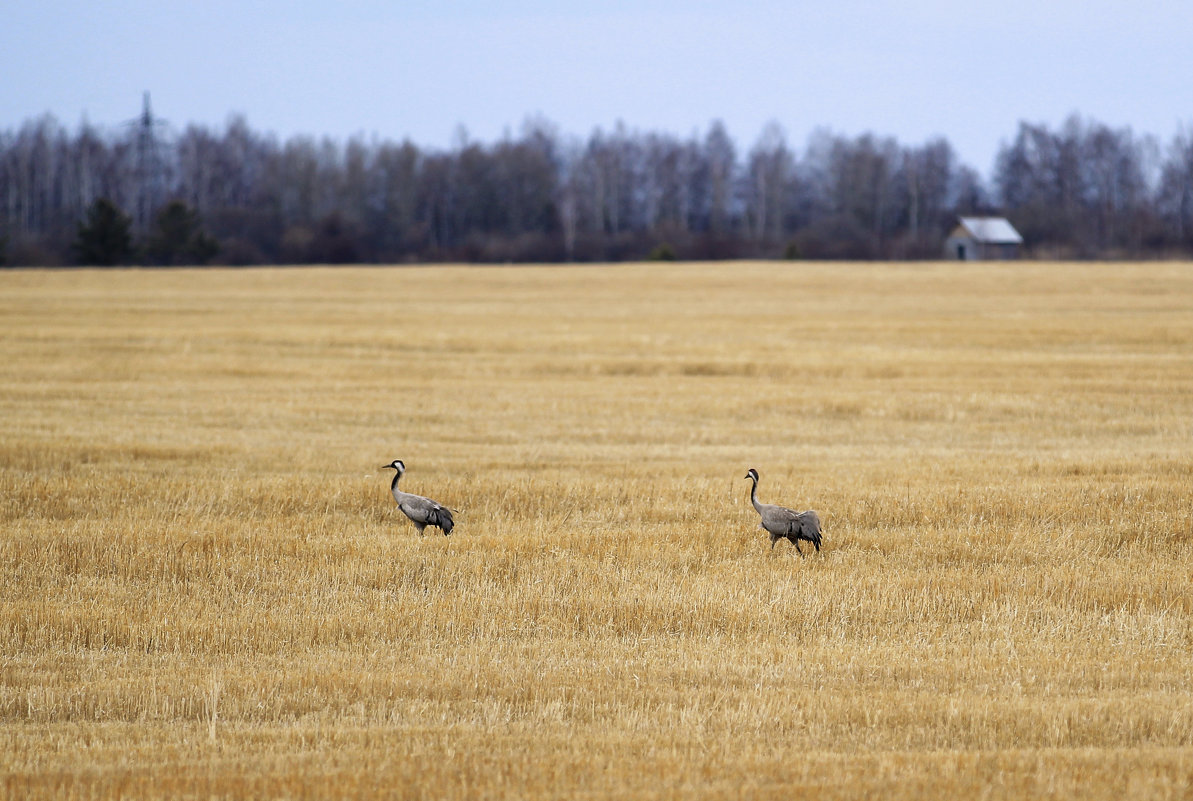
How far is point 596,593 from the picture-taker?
10.3 meters

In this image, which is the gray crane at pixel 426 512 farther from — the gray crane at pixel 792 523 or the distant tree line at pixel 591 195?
the distant tree line at pixel 591 195

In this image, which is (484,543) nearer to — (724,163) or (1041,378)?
(1041,378)

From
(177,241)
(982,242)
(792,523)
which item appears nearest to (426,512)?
(792,523)

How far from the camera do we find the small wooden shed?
102 metres

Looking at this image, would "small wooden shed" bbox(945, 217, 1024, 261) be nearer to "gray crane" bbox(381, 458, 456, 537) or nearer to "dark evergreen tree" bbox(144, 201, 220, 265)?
"dark evergreen tree" bbox(144, 201, 220, 265)

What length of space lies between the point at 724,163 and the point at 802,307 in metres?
84.5

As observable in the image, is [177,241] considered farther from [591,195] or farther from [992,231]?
[992,231]

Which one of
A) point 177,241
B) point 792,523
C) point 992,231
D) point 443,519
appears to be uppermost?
point 992,231

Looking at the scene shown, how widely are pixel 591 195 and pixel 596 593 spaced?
11868 centimetres

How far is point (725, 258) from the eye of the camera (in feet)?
325

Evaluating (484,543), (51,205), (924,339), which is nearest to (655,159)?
(51,205)

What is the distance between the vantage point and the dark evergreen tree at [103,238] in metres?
84.0

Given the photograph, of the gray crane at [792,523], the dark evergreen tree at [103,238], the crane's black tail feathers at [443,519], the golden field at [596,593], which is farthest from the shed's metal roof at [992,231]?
the crane's black tail feathers at [443,519]

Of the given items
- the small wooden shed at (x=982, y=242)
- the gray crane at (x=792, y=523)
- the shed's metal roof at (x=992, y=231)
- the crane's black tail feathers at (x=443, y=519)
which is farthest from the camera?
the shed's metal roof at (x=992, y=231)
